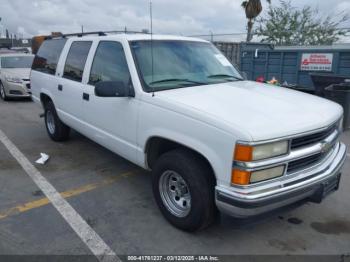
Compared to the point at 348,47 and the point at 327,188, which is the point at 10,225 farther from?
the point at 348,47

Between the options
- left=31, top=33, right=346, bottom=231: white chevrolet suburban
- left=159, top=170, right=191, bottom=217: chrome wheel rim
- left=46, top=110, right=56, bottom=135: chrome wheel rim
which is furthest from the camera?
left=46, top=110, right=56, bottom=135: chrome wheel rim

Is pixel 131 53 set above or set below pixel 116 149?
above

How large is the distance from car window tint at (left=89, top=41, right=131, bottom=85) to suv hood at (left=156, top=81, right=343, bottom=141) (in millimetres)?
734

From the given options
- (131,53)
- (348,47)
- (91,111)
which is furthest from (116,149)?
(348,47)

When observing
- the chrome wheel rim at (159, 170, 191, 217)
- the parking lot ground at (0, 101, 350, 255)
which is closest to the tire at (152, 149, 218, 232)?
the chrome wheel rim at (159, 170, 191, 217)

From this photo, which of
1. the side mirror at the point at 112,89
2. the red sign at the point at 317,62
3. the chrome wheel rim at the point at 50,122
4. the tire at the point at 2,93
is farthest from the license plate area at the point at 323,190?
the tire at the point at 2,93

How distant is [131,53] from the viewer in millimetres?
3912

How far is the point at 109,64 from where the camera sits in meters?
4.29

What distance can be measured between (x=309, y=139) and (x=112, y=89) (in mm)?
1946

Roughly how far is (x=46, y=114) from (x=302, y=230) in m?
4.93

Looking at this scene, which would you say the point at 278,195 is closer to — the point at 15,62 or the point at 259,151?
the point at 259,151

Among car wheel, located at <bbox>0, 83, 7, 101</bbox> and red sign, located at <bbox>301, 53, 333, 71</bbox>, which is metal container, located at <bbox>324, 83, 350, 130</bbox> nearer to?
red sign, located at <bbox>301, 53, 333, 71</bbox>

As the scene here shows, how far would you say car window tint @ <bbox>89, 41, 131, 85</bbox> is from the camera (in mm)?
3980

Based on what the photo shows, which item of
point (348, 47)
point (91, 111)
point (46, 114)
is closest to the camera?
point (91, 111)
